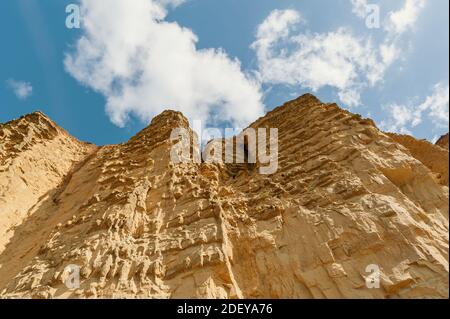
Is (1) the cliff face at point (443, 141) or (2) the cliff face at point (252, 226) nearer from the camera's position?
(2) the cliff face at point (252, 226)

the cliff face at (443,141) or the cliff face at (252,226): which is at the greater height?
the cliff face at (443,141)

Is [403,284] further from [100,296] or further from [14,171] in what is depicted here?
[14,171]

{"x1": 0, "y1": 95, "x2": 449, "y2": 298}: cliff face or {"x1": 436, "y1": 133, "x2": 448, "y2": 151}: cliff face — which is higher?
{"x1": 436, "y1": 133, "x2": 448, "y2": 151}: cliff face

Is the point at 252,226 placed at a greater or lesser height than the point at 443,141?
lesser

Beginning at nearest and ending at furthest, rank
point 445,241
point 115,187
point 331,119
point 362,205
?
point 445,241
point 362,205
point 115,187
point 331,119

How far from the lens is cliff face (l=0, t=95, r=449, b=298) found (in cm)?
942

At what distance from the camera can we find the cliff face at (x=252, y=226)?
9.42 m

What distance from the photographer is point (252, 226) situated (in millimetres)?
12031

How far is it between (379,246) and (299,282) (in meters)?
2.21

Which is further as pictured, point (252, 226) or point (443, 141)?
point (443, 141)

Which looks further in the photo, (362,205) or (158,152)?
(158,152)

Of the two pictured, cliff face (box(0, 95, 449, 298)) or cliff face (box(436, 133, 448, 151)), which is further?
cliff face (box(436, 133, 448, 151))

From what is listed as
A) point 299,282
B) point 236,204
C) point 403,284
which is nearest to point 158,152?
point 236,204
